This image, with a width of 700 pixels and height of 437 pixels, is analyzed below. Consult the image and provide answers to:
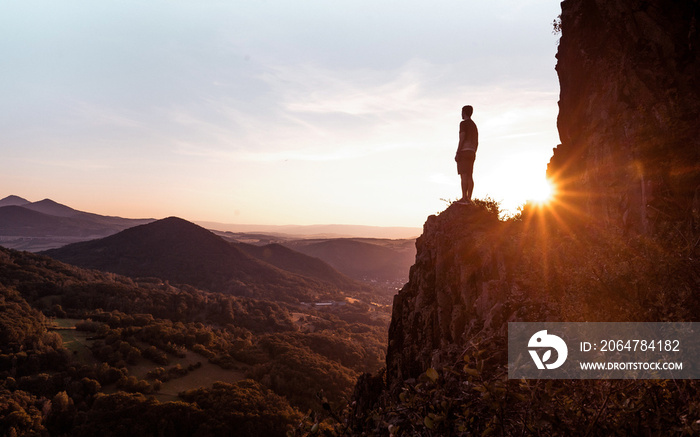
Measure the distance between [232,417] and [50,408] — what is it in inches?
837

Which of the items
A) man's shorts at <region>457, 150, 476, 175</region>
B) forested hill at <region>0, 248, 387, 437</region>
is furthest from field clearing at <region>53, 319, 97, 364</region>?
man's shorts at <region>457, 150, 476, 175</region>

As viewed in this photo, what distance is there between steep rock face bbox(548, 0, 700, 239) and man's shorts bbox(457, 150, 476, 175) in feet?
10.3

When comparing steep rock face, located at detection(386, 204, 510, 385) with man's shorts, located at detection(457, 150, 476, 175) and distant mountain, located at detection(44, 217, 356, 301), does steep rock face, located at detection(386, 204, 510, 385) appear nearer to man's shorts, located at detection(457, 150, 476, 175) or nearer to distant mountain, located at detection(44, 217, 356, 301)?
man's shorts, located at detection(457, 150, 476, 175)

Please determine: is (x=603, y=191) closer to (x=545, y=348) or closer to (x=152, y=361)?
(x=545, y=348)

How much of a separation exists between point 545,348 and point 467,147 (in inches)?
375

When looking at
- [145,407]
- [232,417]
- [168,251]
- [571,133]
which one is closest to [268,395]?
[232,417]

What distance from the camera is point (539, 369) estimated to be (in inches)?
218

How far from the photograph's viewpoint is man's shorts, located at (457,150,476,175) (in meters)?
14.2

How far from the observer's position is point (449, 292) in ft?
42.0

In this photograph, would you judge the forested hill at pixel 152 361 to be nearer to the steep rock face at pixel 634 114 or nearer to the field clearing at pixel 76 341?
the field clearing at pixel 76 341

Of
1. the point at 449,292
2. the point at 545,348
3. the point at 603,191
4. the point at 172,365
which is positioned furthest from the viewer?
the point at 172,365

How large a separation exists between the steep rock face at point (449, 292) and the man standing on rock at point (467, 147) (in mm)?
1199

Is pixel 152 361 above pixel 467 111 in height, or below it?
below

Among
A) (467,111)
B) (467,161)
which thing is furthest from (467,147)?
(467,111)
